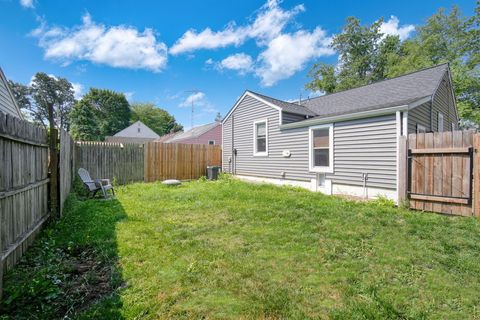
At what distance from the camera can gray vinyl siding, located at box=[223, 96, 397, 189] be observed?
21.6 feet

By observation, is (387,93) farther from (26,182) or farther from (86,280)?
(26,182)

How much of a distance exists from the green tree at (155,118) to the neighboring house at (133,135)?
46.8 ft

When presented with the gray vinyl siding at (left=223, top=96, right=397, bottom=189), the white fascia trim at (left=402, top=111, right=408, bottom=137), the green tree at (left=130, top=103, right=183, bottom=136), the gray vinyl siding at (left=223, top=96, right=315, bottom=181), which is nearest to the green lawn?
the gray vinyl siding at (left=223, top=96, right=397, bottom=189)

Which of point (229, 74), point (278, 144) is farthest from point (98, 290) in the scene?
point (229, 74)

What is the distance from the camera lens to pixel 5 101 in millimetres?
7121

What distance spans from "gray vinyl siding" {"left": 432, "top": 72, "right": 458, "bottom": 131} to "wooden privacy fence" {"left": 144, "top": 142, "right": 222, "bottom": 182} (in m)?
9.77

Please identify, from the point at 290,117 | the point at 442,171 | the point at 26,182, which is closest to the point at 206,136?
the point at 290,117

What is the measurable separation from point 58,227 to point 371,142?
777cm

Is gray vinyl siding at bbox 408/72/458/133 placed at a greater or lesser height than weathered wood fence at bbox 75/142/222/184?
greater

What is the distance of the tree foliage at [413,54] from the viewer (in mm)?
17489

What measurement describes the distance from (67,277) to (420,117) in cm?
937

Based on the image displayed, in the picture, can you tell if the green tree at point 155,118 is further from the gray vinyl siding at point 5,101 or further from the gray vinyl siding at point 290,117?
the gray vinyl siding at point 290,117

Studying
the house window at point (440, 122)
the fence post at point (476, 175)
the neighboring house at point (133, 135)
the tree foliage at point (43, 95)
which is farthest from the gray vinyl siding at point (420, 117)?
the tree foliage at point (43, 95)

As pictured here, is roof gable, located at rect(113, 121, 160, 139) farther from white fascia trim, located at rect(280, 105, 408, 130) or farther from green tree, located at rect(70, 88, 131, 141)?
white fascia trim, located at rect(280, 105, 408, 130)
